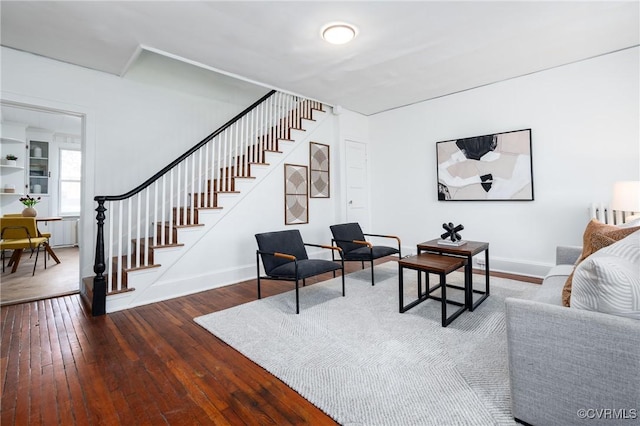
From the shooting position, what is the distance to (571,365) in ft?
4.24

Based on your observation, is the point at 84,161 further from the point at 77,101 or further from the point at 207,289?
the point at 207,289

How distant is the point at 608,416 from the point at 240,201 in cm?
392

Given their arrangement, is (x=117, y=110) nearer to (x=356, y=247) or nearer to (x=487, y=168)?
(x=356, y=247)

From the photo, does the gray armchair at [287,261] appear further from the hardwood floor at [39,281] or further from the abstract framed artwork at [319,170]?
the hardwood floor at [39,281]

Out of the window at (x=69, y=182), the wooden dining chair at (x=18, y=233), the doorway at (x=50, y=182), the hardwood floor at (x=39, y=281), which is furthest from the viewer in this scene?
the window at (x=69, y=182)

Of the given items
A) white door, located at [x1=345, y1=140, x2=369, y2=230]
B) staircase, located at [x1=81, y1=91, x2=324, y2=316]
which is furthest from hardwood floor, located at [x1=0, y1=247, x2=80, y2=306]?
white door, located at [x1=345, y1=140, x2=369, y2=230]

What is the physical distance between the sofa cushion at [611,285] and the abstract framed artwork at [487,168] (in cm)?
324

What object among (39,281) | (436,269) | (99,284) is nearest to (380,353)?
(436,269)

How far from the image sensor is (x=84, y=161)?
3596mm

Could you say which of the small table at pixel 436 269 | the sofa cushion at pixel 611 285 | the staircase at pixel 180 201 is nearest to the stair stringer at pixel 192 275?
the staircase at pixel 180 201

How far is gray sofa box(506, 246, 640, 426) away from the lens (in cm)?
118

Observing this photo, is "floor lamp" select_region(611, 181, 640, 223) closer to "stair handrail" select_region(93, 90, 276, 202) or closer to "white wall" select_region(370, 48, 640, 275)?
"white wall" select_region(370, 48, 640, 275)

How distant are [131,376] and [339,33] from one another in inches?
133

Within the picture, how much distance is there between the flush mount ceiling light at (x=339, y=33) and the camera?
2848 millimetres
